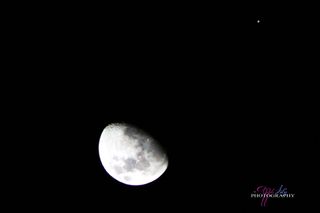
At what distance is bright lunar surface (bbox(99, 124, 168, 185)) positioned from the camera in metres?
3.29

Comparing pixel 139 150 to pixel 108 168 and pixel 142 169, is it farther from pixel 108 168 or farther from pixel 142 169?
pixel 108 168

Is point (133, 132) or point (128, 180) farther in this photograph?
point (128, 180)

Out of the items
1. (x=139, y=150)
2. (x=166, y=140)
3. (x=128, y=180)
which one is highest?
(x=166, y=140)

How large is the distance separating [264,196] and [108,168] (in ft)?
9.55

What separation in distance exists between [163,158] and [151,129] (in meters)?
0.50

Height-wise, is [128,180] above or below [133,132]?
below

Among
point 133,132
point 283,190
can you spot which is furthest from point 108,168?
point 283,190

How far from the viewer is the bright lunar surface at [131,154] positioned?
3289 millimetres

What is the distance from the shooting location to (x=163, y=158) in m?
3.52

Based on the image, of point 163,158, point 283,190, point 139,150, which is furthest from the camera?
point 283,190

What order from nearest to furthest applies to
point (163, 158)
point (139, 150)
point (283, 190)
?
point (139, 150) < point (163, 158) < point (283, 190)

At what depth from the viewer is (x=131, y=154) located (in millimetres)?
3268

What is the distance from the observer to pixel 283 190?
4426 mm

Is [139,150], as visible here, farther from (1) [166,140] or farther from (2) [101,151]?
(2) [101,151]
